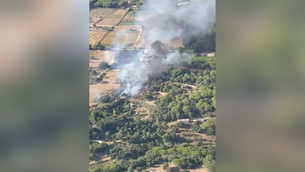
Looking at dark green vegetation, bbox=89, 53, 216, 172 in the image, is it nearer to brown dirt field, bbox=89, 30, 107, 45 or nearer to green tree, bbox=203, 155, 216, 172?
green tree, bbox=203, 155, 216, 172

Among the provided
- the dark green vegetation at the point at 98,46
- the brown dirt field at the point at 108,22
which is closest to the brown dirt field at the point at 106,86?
the dark green vegetation at the point at 98,46
